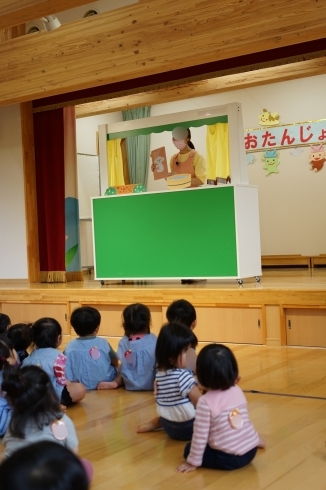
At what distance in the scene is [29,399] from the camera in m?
2.15

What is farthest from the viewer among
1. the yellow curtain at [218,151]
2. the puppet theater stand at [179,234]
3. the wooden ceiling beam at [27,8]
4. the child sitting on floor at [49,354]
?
the yellow curtain at [218,151]

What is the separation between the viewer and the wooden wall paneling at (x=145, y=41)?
16.8ft

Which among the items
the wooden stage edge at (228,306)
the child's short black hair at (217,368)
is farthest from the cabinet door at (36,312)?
Result: the child's short black hair at (217,368)

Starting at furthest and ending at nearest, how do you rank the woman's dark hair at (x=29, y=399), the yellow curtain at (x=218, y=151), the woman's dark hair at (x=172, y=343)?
1. the yellow curtain at (x=218, y=151)
2. the woman's dark hair at (x=172, y=343)
3. the woman's dark hair at (x=29, y=399)

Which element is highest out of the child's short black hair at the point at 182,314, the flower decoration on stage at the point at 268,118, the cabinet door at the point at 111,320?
the flower decoration on stage at the point at 268,118

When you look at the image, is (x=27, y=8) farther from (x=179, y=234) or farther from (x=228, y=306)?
(x=228, y=306)

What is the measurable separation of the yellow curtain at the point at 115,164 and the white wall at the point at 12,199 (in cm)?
145

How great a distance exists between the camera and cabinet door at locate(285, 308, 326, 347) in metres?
5.02

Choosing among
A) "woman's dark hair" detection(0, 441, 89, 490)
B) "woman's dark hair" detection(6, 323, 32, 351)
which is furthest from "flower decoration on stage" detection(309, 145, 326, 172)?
"woman's dark hair" detection(0, 441, 89, 490)

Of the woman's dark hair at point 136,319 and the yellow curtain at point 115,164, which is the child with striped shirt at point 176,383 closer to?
the woman's dark hair at point 136,319

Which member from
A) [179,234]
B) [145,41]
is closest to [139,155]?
[179,234]

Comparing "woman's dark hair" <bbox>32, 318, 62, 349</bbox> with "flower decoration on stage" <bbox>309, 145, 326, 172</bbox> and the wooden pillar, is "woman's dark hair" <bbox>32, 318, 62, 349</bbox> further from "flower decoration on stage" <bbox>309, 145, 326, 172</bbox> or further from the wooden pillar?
"flower decoration on stage" <bbox>309, 145, 326, 172</bbox>

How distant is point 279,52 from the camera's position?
6105mm

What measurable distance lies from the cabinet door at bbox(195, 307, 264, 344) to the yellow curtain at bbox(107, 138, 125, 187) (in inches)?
77.8
